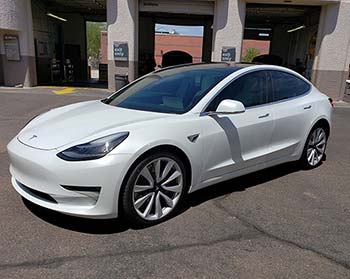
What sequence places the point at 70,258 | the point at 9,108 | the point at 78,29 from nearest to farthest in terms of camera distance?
1. the point at 70,258
2. the point at 9,108
3. the point at 78,29

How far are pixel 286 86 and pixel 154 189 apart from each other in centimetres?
251

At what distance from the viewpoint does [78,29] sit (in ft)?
74.1

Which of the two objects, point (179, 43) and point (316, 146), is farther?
point (179, 43)

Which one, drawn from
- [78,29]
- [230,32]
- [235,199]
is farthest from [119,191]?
[78,29]

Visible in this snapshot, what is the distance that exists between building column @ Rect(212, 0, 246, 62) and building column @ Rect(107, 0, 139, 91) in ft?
11.0

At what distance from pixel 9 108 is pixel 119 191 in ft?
26.6

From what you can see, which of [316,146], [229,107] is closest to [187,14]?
[316,146]

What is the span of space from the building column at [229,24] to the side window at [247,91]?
10387mm

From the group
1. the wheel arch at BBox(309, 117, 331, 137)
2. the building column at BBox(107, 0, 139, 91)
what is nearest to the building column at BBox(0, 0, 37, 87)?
the building column at BBox(107, 0, 139, 91)

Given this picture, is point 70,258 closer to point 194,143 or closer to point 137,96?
point 194,143

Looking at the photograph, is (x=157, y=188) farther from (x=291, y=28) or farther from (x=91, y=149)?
(x=291, y=28)

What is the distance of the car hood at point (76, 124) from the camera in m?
3.18

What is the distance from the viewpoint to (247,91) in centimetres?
422

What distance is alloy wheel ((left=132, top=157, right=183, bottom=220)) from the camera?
327cm
